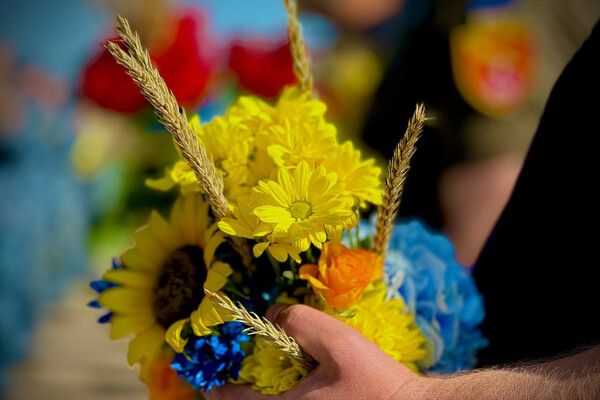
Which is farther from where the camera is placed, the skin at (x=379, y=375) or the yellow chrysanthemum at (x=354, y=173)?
the yellow chrysanthemum at (x=354, y=173)

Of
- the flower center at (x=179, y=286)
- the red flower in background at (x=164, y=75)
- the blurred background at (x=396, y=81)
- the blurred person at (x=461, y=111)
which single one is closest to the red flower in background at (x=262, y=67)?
the blurred background at (x=396, y=81)

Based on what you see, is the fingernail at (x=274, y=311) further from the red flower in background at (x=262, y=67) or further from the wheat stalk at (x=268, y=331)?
the red flower in background at (x=262, y=67)

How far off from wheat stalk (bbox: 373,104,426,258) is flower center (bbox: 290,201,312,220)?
0.32 ft

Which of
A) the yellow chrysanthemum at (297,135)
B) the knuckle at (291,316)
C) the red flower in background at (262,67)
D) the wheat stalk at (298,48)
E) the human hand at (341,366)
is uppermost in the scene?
the red flower in background at (262,67)

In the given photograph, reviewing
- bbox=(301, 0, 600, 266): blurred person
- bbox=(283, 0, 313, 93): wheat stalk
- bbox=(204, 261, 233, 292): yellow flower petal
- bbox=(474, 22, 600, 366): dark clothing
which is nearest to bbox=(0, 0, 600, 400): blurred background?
bbox=(301, 0, 600, 266): blurred person

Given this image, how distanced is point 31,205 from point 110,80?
253cm

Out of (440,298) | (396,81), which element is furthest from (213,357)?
(396,81)

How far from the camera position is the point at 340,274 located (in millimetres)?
688

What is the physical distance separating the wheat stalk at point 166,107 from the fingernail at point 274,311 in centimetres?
15

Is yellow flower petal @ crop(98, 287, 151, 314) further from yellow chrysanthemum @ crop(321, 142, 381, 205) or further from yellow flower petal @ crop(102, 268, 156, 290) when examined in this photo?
yellow chrysanthemum @ crop(321, 142, 381, 205)

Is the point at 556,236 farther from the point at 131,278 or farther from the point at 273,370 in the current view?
the point at 131,278

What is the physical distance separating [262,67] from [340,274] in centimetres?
117

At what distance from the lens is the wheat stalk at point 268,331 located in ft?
2.02

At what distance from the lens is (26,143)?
352cm
